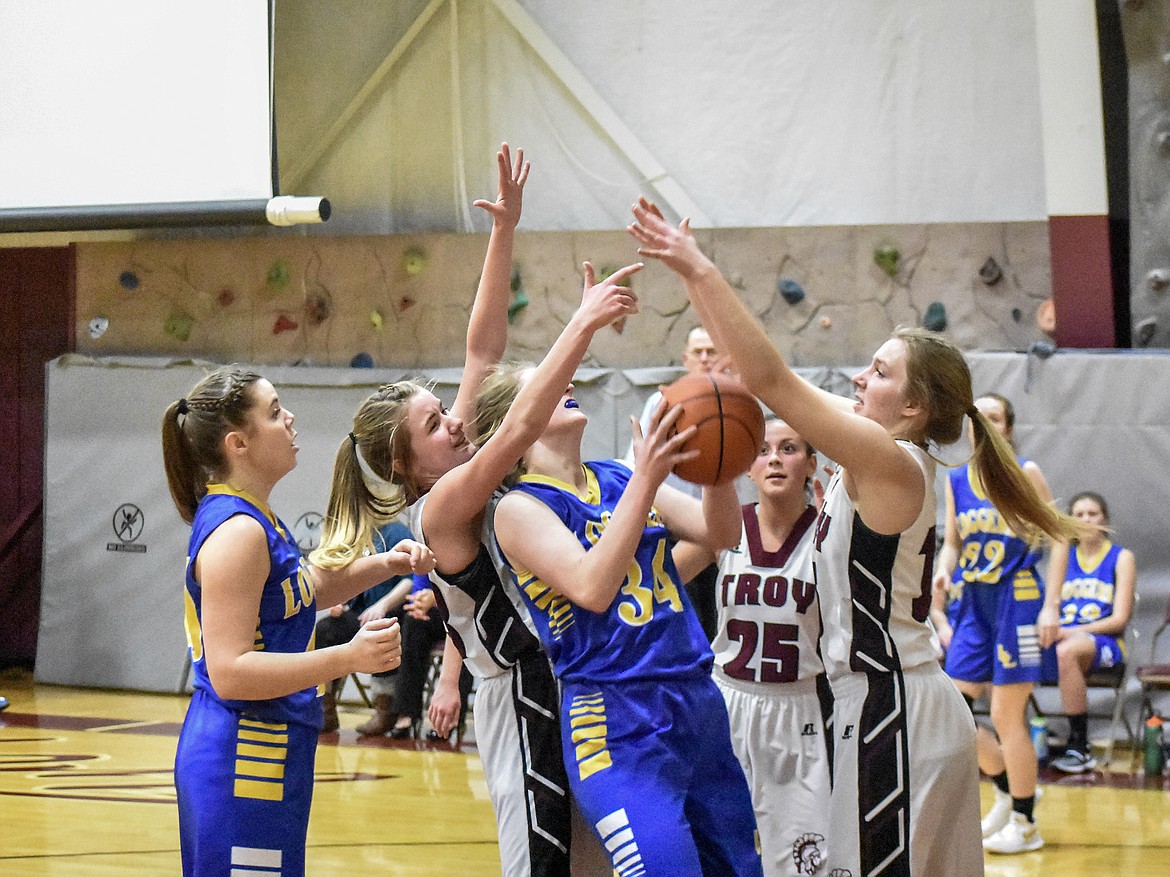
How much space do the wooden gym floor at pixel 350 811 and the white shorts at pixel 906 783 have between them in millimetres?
2123

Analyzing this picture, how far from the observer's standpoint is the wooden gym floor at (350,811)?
5016mm

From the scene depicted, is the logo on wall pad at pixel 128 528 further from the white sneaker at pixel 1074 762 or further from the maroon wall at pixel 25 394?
the white sneaker at pixel 1074 762

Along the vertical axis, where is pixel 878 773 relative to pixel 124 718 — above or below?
above

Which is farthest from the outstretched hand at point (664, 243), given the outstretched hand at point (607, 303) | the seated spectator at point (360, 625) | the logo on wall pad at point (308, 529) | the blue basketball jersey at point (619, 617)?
the logo on wall pad at point (308, 529)

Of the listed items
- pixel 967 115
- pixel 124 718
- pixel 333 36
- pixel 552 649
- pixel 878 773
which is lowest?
pixel 124 718

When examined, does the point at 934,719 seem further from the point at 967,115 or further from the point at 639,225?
the point at 967,115

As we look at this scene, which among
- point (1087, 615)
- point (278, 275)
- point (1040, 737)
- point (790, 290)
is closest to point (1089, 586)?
point (1087, 615)

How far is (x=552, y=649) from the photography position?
270cm

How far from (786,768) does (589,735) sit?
1599 millimetres

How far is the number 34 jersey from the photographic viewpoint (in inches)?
157

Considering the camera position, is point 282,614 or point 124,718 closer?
point 282,614

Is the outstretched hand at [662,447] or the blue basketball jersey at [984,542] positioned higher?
the outstretched hand at [662,447]

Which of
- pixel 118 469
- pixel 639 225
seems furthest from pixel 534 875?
pixel 118 469

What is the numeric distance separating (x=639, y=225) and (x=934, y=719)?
4.46ft
